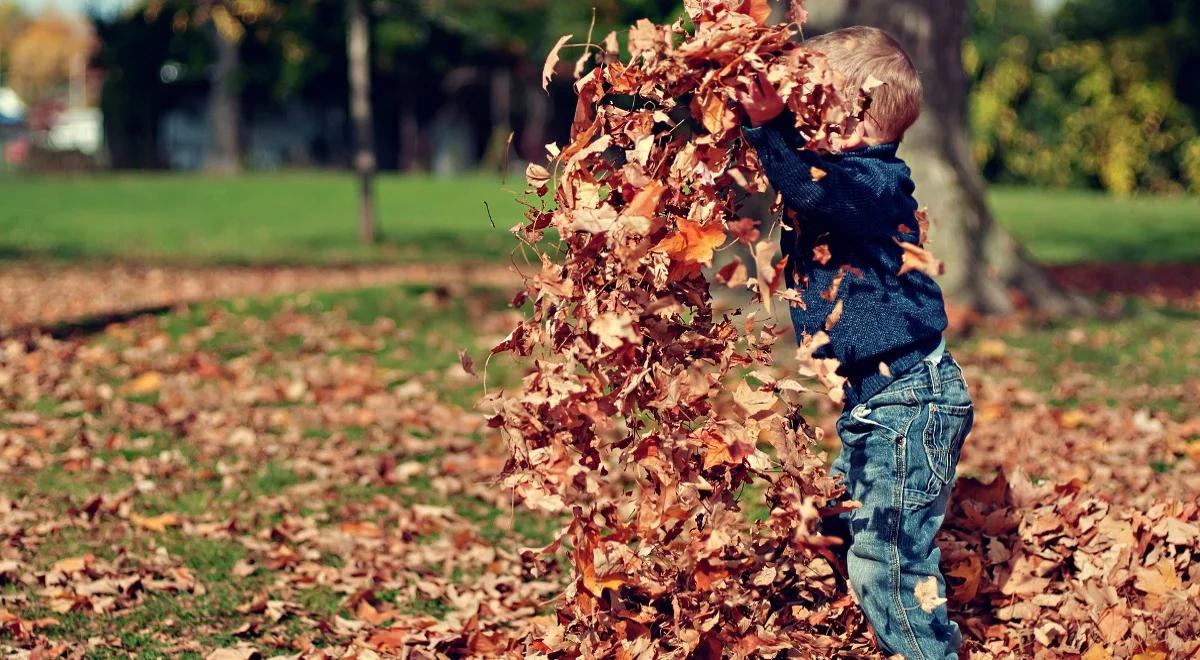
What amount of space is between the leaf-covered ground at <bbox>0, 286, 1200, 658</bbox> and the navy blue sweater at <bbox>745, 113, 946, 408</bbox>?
0.93 metres

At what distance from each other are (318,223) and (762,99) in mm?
18808

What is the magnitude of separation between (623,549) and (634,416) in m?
0.34

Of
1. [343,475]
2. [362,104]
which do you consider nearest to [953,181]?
[343,475]

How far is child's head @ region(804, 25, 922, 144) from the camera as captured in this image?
3043mm

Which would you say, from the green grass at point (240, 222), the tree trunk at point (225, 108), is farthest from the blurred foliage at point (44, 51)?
the green grass at point (240, 222)

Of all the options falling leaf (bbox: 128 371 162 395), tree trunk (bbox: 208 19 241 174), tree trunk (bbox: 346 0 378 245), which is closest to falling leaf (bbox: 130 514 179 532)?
falling leaf (bbox: 128 371 162 395)

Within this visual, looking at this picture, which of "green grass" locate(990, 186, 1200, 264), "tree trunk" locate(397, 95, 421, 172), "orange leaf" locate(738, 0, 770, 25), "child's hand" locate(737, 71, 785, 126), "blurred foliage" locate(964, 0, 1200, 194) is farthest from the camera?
"tree trunk" locate(397, 95, 421, 172)

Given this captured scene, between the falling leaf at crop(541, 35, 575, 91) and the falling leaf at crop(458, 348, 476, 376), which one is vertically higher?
the falling leaf at crop(541, 35, 575, 91)

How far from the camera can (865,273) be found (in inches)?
121

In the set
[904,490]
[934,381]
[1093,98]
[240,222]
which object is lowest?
[240,222]

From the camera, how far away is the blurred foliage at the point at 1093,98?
3103cm

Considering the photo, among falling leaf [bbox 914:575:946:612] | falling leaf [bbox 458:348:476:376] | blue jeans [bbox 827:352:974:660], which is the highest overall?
falling leaf [bbox 458:348:476:376]

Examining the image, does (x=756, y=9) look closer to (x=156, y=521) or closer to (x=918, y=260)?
(x=918, y=260)

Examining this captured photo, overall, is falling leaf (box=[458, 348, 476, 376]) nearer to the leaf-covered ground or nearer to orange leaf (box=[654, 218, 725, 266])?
orange leaf (box=[654, 218, 725, 266])
